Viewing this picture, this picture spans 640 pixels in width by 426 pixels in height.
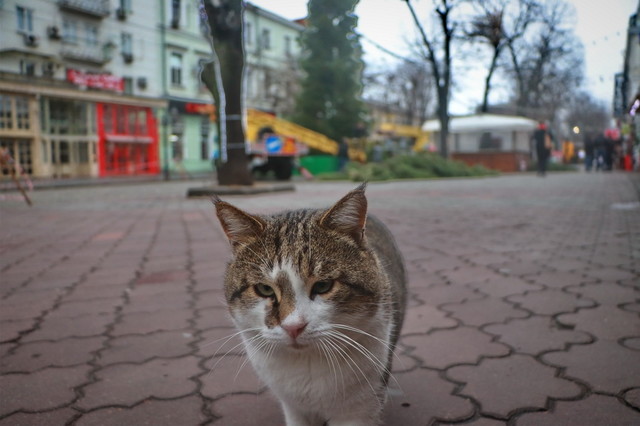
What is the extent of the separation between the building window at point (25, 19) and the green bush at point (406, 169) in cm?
1065

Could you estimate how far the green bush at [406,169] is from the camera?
16875 mm

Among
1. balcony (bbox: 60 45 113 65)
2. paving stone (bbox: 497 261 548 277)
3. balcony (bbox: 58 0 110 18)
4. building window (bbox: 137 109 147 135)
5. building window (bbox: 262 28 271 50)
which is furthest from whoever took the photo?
building window (bbox: 137 109 147 135)

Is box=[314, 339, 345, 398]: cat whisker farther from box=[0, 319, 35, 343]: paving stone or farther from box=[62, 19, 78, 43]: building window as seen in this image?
box=[62, 19, 78, 43]: building window

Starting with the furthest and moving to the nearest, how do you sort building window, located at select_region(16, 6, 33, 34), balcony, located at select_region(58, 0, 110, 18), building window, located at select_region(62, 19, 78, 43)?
building window, located at select_region(62, 19, 78, 43) → balcony, located at select_region(58, 0, 110, 18) → building window, located at select_region(16, 6, 33, 34)

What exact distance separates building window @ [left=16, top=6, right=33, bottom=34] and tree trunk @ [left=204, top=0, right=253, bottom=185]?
7651 millimetres

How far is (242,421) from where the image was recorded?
1877mm

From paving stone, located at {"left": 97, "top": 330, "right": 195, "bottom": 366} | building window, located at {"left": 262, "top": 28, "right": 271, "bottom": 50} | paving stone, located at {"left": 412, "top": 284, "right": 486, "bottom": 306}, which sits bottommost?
paving stone, located at {"left": 97, "top": 330, "right": 195, "bottom": 366}

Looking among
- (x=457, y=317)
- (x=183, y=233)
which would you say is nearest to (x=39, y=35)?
(x=183, y=233)

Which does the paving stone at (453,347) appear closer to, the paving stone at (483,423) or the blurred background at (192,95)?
the paving stone at (483,423)

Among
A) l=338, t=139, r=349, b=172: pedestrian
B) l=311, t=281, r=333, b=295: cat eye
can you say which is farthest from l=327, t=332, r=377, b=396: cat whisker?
l=338, t=139, r=349, b=172: pedestrian

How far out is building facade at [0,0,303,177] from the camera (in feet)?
67.6

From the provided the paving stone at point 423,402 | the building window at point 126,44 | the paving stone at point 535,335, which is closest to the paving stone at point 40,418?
the paving stone at point 423,402

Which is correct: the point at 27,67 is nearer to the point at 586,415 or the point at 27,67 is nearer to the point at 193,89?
the point at 193,89

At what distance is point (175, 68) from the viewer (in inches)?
1184
